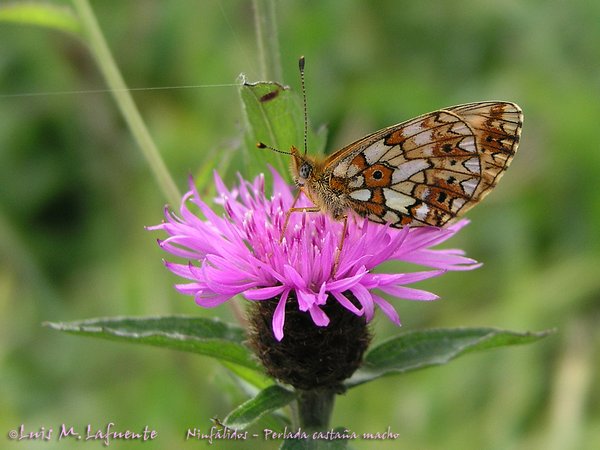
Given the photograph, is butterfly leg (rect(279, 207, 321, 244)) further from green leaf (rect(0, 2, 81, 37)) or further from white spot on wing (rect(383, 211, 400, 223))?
green leaf (rect(0, 2, 81, 37))

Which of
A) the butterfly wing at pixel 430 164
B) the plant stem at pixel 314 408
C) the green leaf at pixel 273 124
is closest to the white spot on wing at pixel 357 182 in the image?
the butterfly wing at pixel 430 164

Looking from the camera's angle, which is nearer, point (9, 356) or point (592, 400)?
point (592, 400)

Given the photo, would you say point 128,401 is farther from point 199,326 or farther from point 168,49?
point 168,49

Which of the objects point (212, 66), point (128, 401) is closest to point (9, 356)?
point (128, 401)

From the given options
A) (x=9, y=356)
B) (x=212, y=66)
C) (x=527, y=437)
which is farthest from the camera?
(x=212, y=66)

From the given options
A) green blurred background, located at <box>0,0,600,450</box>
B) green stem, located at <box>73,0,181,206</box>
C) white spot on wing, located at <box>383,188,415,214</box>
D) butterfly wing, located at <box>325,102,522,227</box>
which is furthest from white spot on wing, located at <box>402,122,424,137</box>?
green blurred background, located at <box>0,0,600,450</box>

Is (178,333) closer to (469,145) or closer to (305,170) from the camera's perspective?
(305,170)
